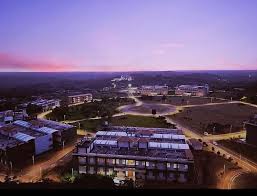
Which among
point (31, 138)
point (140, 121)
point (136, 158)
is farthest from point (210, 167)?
point (140, 121)

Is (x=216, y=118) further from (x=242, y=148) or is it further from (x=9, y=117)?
(x=9, y=117)

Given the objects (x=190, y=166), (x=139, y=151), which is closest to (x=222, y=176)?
(x=190, y=166)

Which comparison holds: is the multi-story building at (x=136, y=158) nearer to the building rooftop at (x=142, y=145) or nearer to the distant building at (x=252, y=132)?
the building rooftop at (x=142, y=145)

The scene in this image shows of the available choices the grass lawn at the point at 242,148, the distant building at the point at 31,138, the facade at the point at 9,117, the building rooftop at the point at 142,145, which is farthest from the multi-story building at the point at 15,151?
the grass lawn at the point at 242,148

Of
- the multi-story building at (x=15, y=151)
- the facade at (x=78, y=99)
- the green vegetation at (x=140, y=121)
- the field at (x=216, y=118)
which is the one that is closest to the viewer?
the multi-story building at (x=15, y=151)

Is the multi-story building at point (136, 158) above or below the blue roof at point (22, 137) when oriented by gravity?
below

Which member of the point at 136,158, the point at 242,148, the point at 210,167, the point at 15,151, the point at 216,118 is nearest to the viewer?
the point at 136,158
